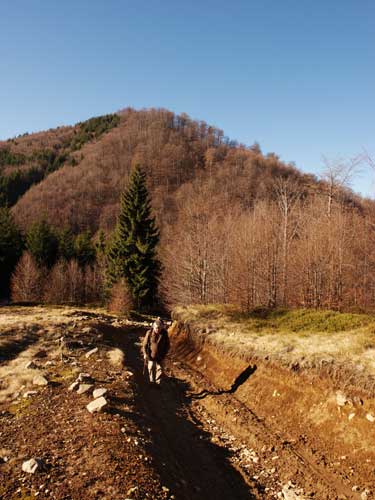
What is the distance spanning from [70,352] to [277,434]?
8459mm

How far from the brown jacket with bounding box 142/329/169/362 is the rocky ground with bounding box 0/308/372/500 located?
98 centimetres

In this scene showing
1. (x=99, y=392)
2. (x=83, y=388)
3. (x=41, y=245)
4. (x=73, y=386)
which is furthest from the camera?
(x=41, y=245)

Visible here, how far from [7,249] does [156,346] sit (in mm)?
50229

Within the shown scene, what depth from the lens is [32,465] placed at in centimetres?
516

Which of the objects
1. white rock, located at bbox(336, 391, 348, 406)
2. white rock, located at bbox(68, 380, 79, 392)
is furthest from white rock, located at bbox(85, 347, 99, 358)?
white rock, located at bbox(336, 391, 348, 406)

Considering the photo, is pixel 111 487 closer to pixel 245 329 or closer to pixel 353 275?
pixel 245 329

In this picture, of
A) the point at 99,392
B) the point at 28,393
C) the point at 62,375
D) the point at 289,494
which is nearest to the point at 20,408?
the point at 28,393

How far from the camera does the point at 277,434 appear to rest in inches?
318

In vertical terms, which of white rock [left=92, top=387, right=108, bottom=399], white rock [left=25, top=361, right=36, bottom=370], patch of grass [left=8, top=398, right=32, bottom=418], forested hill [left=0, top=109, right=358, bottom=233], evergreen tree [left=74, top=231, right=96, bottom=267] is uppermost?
forested hill [left=0, top=109, right=358, bottom=233]

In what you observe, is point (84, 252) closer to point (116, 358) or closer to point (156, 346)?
point (116, 358)

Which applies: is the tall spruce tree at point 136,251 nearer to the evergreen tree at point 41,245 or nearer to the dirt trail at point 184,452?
the evergreen tree at point 41,245

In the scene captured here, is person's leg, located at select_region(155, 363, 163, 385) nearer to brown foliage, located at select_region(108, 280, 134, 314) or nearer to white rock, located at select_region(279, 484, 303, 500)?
white rock, located at select_region(279, 484, 303, 500)

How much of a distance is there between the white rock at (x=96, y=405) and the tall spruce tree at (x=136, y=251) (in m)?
28.5

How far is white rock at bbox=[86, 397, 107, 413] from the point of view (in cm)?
741
